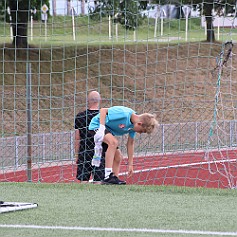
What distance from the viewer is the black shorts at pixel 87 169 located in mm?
11633

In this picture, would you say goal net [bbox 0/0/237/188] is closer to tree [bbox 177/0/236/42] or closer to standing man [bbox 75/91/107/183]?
tree [bbox 177/0/236/42]

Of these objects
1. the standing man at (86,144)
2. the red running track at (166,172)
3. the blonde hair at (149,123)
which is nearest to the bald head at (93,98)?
the standing man at (86,144)

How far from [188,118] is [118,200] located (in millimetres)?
11269

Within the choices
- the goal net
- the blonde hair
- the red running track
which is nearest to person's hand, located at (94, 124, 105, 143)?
the blonde hair

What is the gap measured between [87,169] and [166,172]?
2.50 metres

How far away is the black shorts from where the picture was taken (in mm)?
11633

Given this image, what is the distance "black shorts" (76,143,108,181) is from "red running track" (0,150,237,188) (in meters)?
0.76

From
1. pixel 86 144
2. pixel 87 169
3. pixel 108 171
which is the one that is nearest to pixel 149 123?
pixel 108 171

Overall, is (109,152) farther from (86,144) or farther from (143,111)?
(143,111)

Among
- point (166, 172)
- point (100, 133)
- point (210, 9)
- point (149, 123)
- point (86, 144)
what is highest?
point (210, 9)

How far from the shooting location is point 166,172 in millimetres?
14086

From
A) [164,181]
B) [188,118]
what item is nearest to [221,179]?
[164,181]

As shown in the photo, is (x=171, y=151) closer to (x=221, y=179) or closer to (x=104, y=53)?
(x=221, y=179)

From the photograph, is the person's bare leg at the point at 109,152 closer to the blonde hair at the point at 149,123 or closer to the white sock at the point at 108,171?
the white sock at the point at 108,171
